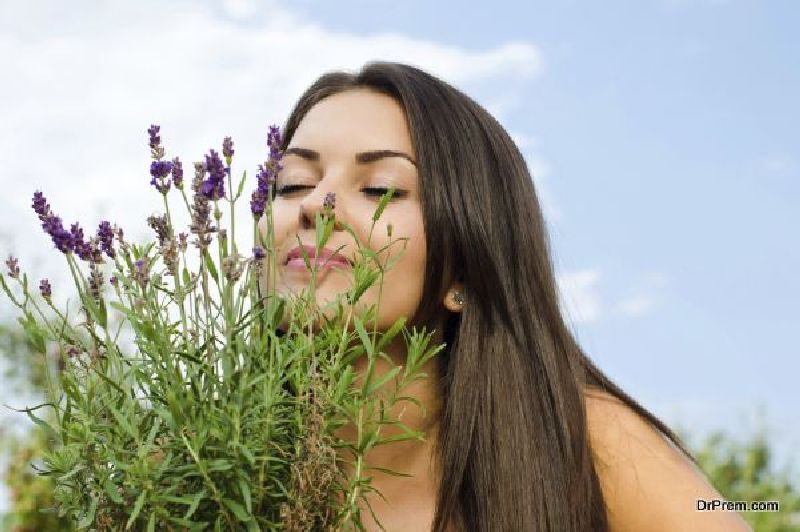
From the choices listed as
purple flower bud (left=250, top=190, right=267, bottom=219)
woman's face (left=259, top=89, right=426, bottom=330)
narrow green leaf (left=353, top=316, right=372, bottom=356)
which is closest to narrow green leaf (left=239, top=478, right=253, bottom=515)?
narrow green leaf (left=353, top=316, right=372, bottom=356)

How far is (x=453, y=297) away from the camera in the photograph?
228 cm

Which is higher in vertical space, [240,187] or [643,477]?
[240,187]

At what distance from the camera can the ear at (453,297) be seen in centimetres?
227

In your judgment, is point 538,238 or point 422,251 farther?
point 538,238

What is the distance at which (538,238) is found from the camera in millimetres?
2479

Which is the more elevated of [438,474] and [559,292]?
[559,292]

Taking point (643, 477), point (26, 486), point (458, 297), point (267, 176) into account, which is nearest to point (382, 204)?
point (267, 176)

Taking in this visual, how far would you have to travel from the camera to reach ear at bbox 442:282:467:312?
7.45ft

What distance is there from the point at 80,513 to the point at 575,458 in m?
1.19

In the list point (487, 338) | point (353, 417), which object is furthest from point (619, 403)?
point (353, 417)

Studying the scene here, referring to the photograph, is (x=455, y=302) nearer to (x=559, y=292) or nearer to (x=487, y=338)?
(x=487, y=338)

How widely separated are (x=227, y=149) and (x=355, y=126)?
2.72ft

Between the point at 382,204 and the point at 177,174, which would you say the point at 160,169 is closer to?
the point at 177,174

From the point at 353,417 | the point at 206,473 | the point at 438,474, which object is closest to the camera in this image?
the point at 206,473
